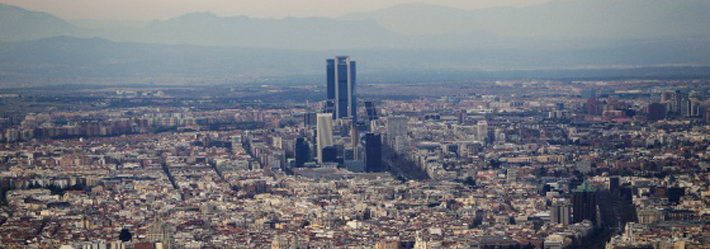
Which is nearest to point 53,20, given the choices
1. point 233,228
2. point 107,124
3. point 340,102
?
point 107,124

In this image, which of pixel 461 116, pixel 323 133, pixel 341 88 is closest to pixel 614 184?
pixel 323 133

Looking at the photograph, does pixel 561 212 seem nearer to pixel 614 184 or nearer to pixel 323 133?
pixel 614 184

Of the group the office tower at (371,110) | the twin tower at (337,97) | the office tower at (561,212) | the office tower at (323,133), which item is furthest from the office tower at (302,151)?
the office tower at (561,212)

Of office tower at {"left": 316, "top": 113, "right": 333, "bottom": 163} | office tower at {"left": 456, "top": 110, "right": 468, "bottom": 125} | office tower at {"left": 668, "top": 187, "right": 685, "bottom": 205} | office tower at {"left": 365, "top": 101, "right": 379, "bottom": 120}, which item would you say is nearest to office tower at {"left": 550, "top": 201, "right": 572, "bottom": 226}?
office tower at {"left": 668, "top": 187, "right": 685, "bottom": 205}

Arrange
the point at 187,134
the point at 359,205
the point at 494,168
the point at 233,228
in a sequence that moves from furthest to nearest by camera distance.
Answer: the point at 187,134, the point at 494,168, the point at 359,205, the point at 233,228

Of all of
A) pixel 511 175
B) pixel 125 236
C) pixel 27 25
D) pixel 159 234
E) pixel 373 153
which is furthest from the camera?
pixel 27 25

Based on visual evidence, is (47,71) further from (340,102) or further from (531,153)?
(531,153)
